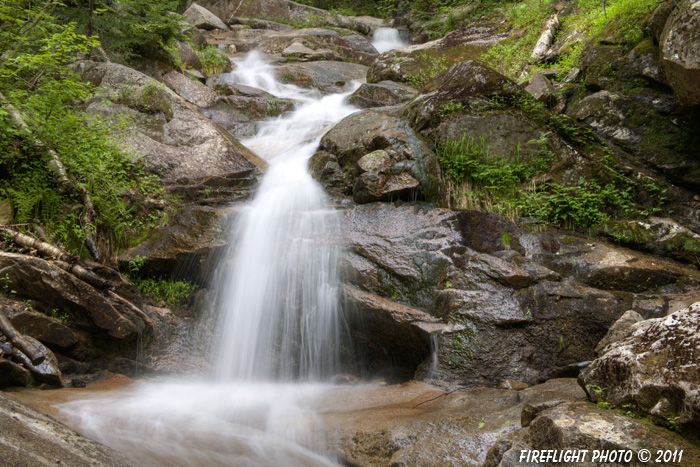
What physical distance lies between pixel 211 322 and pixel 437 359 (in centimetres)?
324

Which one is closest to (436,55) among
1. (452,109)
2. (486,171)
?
(452,109)

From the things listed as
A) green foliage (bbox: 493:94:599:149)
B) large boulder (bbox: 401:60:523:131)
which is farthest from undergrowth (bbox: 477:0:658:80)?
large boulder (bbox: 401:60:523:131)

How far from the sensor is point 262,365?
5.29m

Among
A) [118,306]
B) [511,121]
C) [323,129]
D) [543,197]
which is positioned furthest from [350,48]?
[118,306]

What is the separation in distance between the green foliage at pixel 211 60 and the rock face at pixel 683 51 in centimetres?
1351

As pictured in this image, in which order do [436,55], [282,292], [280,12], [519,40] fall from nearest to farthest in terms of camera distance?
[282,292], [519,40], [436,55], [280,12]

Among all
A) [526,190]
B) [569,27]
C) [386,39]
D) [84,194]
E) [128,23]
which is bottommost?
[84,194]

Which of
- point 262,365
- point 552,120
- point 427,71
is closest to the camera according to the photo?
point 262,365

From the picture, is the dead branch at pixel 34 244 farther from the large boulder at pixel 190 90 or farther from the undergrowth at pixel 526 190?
the large boulder at pixel 190 90

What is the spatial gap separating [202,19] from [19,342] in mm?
22513

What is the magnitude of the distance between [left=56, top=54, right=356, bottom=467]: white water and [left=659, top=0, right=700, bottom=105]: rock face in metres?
4.94

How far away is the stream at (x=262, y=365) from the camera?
3420 mm

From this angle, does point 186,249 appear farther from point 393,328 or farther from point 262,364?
point 393,328

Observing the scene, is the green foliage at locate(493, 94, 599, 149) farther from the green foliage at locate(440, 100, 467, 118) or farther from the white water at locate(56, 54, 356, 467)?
the white water at locate(56, 54, 356, 467)
